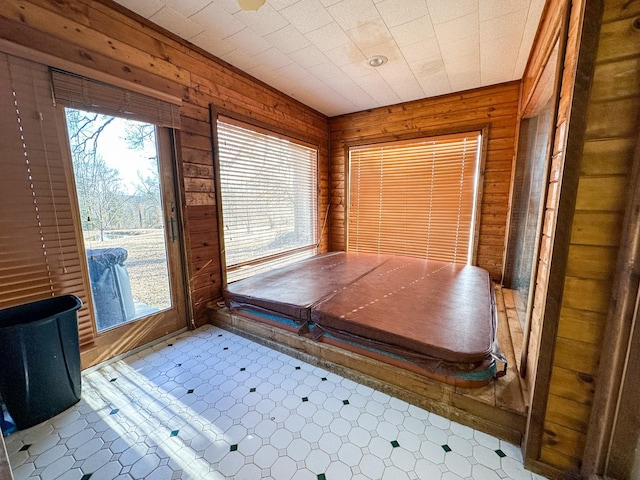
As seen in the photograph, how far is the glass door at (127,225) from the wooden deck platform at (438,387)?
38.4 inches

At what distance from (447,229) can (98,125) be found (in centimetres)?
371

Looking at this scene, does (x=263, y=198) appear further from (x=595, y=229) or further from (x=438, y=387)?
(x=595, y=229)

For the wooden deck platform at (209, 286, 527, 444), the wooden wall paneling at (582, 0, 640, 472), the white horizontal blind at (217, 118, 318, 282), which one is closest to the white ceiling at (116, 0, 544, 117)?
the white horizontal blind at (217, 118, 318, 282)

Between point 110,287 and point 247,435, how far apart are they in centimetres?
148

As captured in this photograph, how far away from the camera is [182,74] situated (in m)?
2.19

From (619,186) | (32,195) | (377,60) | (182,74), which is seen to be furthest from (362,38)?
(32,195)

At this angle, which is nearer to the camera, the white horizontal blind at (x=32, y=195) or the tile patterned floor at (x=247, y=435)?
the tile patterned floor at (x=247, y=435)

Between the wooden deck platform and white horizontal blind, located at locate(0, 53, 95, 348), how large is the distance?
1478mm

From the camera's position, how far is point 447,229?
346cm

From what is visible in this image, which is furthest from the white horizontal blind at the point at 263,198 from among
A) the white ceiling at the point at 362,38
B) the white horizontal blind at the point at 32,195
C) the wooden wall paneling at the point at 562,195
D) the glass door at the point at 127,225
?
the wooden wall paneling at the point at 562,195

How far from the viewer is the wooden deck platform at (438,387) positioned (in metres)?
1.32

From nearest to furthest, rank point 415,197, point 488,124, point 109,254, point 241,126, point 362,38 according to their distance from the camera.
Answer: point 109,254
point 362,38
point 241,126
point 488,124
point 415,197

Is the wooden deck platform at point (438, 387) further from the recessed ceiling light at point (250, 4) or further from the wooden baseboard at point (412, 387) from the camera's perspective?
the recessed ceiling light at point (250, 4)

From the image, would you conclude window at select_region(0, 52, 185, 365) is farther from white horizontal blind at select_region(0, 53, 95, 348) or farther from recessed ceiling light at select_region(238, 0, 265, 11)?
recessed ceiling light at select_region(238, 0, 265, 11)
